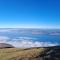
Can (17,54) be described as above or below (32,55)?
below

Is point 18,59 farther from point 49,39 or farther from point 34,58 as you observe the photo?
point 49,39

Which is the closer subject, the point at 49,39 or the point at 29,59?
the point at 29,59

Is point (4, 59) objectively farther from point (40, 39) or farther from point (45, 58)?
point (40, 39)

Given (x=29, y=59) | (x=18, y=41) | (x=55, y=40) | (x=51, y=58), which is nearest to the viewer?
(x=29, y=59)

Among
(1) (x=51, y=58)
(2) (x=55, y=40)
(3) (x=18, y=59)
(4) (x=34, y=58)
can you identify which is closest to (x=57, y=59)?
(1) (x=51, y=58)

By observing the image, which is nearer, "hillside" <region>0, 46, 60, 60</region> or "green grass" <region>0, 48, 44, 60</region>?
"hillside" <region>0, 46, 60, 60</region>

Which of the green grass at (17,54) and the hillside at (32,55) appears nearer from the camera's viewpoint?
the hillside at (32,55)

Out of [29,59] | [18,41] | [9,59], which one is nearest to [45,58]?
[29,59]

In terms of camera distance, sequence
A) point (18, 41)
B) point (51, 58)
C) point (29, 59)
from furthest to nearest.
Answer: point (18, 41) → point (51, 58) → point (29, 59)

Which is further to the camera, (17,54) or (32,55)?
(17,54)
